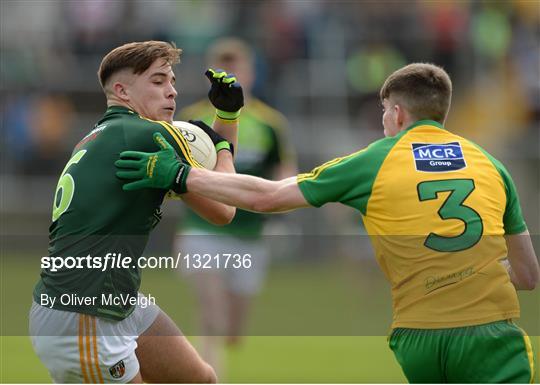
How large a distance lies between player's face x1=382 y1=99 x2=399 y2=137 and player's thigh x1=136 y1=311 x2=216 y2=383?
1601 millimetres

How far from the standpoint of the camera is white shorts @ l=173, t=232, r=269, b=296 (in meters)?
9.95

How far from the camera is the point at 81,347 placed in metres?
5.32

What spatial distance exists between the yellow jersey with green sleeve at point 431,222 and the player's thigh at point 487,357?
8 centimetres

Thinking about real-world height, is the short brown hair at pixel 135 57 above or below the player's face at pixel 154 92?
above

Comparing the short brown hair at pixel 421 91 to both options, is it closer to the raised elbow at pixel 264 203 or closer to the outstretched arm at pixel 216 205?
the raised elbow at pixel 264 203

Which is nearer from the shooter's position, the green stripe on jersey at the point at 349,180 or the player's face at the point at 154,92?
the green stripe on jersey at the point at 349,180

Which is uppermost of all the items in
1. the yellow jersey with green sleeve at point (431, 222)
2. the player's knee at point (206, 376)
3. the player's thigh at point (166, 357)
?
the yellow jersey with green sleeve at point (431, 222)

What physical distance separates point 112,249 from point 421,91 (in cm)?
183

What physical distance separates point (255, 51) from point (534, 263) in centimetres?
1381

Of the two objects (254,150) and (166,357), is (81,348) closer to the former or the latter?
(166,357)

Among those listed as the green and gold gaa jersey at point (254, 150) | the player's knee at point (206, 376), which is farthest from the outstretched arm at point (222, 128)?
the green and gold gaa jersey at point (254, 150)

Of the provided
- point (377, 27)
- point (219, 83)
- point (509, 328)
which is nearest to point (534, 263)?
point (509, 328)

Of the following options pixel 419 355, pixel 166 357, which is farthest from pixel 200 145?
pixel 419 355

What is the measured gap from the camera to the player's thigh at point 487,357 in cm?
527
